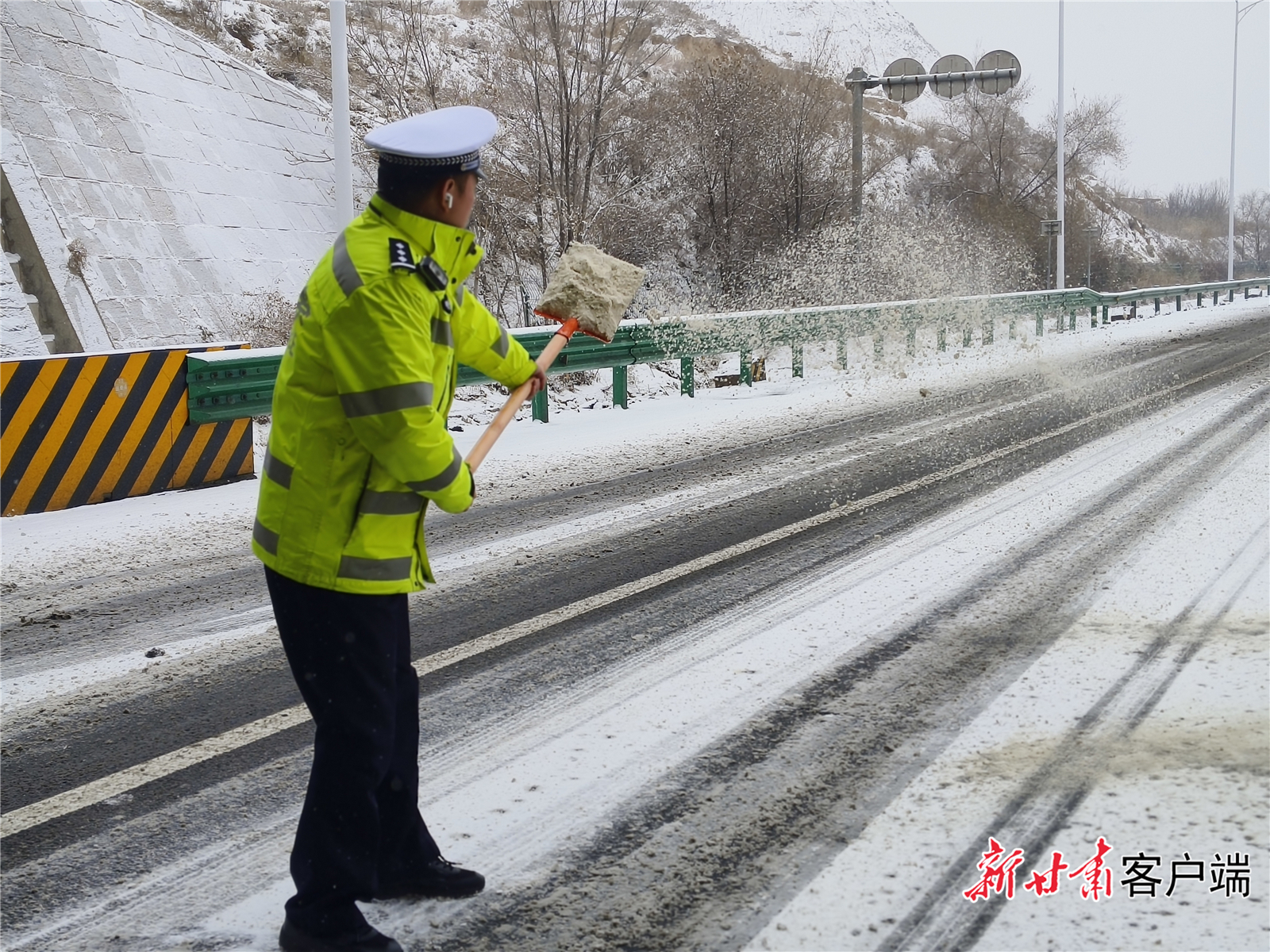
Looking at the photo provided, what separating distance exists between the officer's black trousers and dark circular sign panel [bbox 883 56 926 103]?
2327 centimetres

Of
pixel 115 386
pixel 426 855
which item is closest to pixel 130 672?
pixel 426 855

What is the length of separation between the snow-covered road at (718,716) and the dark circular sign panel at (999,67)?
17.4 metres

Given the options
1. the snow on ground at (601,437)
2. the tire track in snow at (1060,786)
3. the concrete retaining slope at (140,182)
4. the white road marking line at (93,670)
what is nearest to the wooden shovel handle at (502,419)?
the tire track in snow at (1060,786)

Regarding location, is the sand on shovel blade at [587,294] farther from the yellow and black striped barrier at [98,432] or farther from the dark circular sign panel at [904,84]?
the dark circular sign panel at [904,84]

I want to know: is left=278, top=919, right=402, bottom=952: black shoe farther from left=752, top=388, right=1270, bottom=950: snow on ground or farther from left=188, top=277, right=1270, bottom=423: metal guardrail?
left=188, top=277, right=1270, bottom=423: metal guardrail

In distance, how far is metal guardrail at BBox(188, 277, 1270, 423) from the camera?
9.25 m

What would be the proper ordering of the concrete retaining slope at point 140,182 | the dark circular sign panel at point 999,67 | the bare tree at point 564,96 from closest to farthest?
1. the concrete retaining slope at point 140,182
2. the bare tree at point 564,96
3. the dark circular sign panel at point 999,67

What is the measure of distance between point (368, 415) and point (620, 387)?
10871mm

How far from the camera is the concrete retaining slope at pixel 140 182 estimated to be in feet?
48.2

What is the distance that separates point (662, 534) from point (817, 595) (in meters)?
1.63

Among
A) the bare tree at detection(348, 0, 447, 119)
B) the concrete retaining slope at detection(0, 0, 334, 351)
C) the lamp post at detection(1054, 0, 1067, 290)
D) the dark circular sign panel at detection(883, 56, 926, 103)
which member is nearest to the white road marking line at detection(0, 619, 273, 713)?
the concrete retaining slope at detection(0, 0, 334, 351)

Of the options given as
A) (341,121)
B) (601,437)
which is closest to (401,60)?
(341,121)

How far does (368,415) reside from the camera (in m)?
2.55

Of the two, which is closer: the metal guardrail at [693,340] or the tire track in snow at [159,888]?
the tire track in snow at [159,888]
